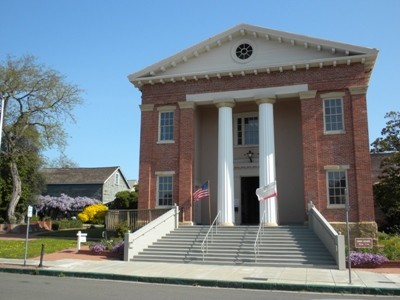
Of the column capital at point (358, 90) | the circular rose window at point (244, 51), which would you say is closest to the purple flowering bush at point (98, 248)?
the circular rose window at point (244, 51)

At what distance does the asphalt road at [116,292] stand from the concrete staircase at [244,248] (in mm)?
4988

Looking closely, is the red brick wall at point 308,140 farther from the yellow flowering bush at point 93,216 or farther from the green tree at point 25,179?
the yellow flowering bush at point 93,216

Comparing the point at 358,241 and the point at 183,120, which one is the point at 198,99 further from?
the point at 358,241

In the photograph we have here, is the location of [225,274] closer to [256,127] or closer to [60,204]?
[256,127]

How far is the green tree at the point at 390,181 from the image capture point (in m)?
28.2

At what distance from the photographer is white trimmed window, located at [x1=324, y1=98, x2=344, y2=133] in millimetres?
22781

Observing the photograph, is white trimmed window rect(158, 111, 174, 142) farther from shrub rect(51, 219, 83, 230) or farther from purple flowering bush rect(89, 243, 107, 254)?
shrub rect(51, 219, 83, 230)

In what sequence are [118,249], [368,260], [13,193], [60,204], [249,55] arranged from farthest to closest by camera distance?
[60,204]
[13,193]
[249,55]
[118,249]
[368,260]

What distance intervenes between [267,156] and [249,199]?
13.2ft

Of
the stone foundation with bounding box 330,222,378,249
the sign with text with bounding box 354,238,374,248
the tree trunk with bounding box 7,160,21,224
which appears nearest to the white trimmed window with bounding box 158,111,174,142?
the stone foundation with bounding box 330,222,378,249

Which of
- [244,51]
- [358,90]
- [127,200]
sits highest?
[244,51]

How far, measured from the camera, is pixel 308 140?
22734 millimetres

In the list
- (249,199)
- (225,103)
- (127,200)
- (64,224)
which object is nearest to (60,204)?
(127,200)

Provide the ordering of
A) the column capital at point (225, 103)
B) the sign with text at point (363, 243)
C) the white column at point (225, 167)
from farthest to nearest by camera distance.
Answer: the column capital at point (225, 103) → the white column at point (225, 167) → the sign with text at point (363, 243)
